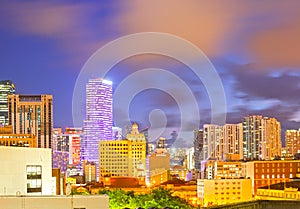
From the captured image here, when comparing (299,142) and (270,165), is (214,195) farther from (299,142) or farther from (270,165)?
(299,142)

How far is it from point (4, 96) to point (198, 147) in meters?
36.2

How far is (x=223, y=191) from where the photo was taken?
71562 mm

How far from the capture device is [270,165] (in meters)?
75.9

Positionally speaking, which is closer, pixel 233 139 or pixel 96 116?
pixel 233 139

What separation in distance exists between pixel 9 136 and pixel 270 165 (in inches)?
1156

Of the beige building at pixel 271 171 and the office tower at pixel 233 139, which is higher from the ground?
the office tower at pixel 233 139

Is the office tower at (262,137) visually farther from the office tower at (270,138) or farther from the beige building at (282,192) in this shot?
the beige building at (282,192)

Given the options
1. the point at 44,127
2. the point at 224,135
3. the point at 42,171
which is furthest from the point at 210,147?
the point at 42,171

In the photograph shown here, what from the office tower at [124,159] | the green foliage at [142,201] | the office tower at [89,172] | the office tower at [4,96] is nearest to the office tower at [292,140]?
the office tower at [124,159]

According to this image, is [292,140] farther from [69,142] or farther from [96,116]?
[69,142]

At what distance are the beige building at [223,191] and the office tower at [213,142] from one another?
47342 mm

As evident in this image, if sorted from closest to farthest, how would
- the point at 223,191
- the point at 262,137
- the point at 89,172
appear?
the point at 223,191 → the point at 89,172 → the point at 262,137

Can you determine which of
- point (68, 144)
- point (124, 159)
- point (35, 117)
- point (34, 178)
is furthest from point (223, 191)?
point (68, 144)

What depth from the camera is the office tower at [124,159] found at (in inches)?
4476
